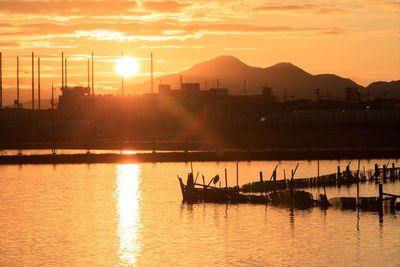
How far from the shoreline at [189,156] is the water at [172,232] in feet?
104

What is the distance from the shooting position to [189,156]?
142000 mm

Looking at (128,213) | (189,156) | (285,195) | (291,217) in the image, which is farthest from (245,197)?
(189,156)

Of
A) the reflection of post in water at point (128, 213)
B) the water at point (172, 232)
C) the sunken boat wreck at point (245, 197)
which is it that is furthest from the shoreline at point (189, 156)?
the sunken boat wreck at point (245, 197)

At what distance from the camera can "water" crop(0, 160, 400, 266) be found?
6044 centimetres

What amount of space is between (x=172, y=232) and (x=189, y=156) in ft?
230

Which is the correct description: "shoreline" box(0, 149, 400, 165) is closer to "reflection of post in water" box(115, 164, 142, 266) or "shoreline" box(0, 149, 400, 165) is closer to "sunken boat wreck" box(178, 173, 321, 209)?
"reflection of post in water" box(115, 164, 142, 266)

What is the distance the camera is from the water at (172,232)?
60438 millimetres

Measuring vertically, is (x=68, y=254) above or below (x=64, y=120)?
below

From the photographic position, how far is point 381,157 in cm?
14225

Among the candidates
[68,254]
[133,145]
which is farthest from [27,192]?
[133,145]

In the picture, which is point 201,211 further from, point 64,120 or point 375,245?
point 64,120

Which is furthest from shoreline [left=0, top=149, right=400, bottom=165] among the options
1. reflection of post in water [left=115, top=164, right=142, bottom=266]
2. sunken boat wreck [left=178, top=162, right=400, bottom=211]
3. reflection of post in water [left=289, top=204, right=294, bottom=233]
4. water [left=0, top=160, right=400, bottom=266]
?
reflection of post in water [left=289, top=204, right=294, bottom=233]

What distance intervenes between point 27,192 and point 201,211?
2996 centimetres

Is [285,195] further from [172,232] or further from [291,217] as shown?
[172,232]
